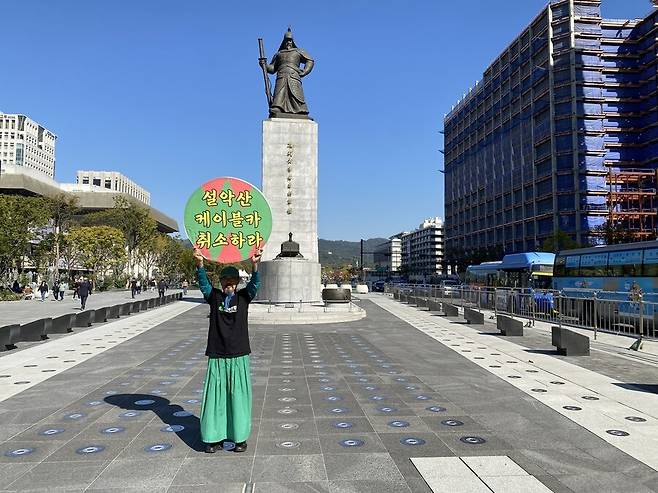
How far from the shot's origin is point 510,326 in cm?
1560

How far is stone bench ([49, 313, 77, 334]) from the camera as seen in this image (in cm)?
1583


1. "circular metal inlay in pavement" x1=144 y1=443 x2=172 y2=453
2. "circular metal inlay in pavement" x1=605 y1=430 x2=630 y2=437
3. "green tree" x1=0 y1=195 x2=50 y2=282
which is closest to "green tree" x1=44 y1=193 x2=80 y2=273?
"green tree" x1=0 y1=195 x2=50 y2=282

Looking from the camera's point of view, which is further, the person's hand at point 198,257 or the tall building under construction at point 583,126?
the tall building under construction at point 583,126

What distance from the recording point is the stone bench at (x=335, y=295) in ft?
76.4

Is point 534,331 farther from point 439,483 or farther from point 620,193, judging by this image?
point 620,193

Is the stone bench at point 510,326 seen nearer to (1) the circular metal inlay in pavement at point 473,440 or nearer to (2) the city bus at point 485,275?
(1) the circular metal inlay in pavement at point 473,440

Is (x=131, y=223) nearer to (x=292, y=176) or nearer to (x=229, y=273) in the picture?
(x=292, y=176)

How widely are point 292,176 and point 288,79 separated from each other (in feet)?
20.5

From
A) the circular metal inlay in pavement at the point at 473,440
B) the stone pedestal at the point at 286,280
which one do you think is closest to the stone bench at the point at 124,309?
the stone pedestal at the point at 286,280

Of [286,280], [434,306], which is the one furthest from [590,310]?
[286,280]

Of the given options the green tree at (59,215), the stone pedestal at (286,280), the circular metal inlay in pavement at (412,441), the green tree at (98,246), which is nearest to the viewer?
the circular metal inlay in pavement at (412,441)

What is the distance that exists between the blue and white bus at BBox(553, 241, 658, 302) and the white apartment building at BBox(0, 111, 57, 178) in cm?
15847

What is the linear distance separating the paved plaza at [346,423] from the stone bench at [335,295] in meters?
11.0

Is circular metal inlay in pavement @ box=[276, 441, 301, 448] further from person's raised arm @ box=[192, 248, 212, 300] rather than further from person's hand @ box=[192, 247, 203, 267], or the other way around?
person's hand @ box=[192, 247, 203, 267]
